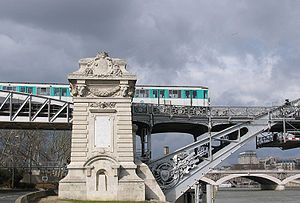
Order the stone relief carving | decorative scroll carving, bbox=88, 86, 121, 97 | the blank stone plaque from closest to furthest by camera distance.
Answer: the blank stone plaque
the stone relief carving
decorative scroll carving, bbox=88, 86, 121, 97

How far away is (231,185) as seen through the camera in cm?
17025

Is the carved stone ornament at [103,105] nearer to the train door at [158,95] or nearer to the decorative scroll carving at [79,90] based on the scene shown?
the decorative scroll carving at [79,90]

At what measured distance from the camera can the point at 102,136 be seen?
24078mm

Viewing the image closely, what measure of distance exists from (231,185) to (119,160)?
156 meters

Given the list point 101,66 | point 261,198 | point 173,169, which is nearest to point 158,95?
point 173,169

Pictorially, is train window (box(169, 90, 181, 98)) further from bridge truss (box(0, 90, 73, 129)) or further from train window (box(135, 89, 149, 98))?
bridge truss (box(0, 90, 73, 129))

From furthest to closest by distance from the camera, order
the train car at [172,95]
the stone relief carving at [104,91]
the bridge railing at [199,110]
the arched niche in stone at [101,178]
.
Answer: the train car at [172,95], the bridge railing at [199,110], the stone relief carving at [104,91], the arched niche in stone at [101,178]

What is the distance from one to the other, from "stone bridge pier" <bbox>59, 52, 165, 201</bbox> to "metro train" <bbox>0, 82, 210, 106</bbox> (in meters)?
15.4

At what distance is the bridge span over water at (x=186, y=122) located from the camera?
30.2 metres

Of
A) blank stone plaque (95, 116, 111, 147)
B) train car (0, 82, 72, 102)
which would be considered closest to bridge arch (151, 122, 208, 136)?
blank stone plaque (95, 116, 111, 147)

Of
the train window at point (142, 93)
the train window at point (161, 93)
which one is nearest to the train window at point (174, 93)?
the train window at point (161, 93)

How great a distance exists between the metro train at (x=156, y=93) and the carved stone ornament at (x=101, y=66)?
50.6ft

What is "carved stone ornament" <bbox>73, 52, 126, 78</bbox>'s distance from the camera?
24.5 metres

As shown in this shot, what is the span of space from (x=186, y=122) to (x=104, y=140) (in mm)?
10424
